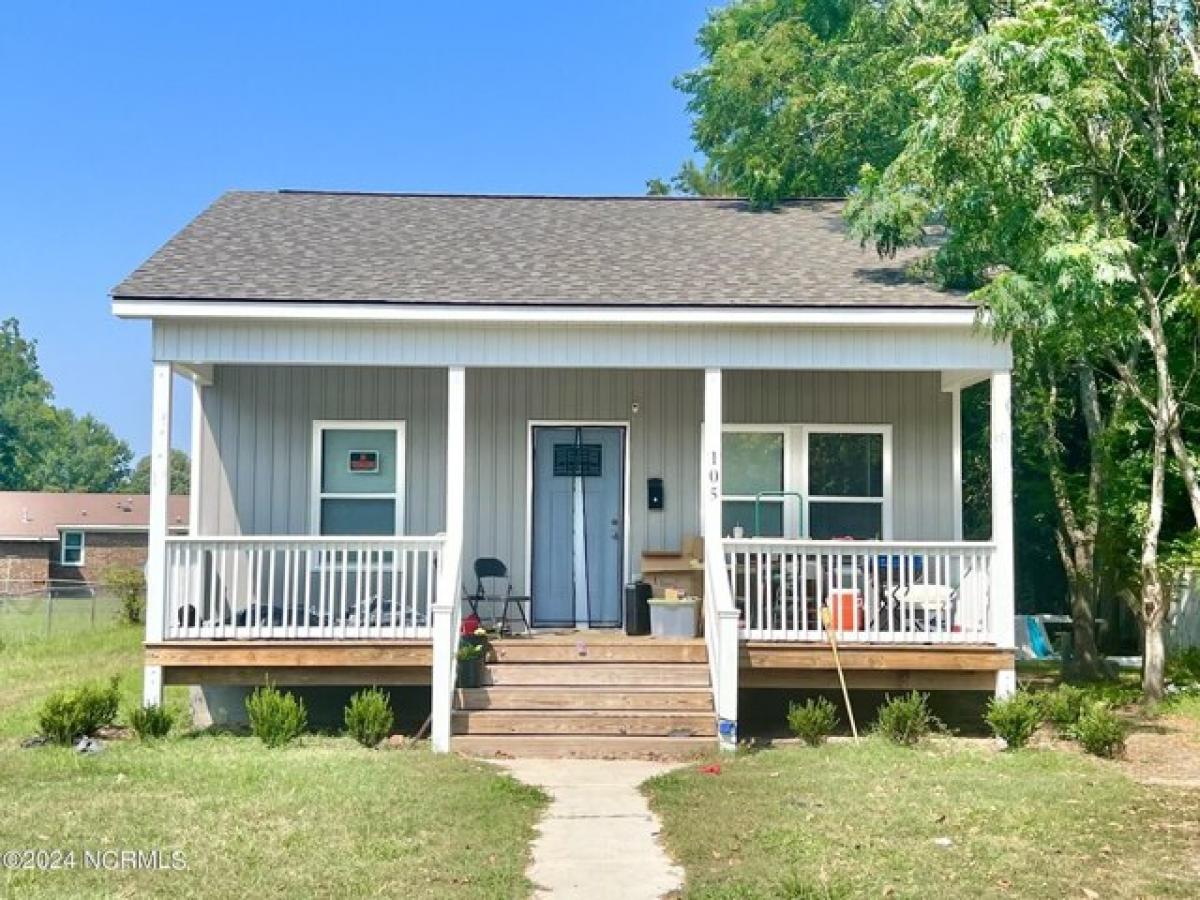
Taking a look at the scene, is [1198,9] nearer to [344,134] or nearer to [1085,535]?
[1085,535]

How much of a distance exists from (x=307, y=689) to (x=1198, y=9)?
35.1 ft

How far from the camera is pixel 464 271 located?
36.2 feet

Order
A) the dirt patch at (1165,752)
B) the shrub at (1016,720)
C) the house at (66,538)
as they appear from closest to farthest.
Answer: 1. the dirt patch at (1165,752)
2. the shrub at (1016,720)
3. the house at (66,538)

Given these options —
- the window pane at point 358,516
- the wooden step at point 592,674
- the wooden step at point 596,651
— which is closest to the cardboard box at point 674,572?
the wooden step at point 596,651

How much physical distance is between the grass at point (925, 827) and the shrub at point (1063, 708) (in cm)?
71

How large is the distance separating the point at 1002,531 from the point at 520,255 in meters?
5.33

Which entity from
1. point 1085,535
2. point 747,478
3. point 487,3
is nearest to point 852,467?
point 747,478

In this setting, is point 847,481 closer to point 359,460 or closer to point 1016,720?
point 1016,720

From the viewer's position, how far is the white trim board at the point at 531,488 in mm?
11984

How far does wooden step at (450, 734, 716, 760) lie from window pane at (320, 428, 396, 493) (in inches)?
143

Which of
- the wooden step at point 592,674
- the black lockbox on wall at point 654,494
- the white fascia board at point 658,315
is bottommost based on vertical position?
the wooden step at point 592,674

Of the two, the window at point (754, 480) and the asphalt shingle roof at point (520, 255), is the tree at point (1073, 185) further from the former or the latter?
the window at point (754, 480)

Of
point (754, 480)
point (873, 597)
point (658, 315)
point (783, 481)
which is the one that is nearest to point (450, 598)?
point (658, 315)

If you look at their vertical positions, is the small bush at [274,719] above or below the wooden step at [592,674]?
below
